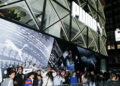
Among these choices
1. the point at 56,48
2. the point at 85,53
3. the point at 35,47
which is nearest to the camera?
the point at 35,47

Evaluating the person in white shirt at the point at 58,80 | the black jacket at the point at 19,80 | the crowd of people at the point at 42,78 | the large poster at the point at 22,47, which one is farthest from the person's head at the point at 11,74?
the person in white shirt at the point at 58,80

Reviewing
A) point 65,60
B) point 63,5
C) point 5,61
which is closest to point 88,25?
point 63,5

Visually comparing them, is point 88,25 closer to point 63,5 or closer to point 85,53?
point 85,53

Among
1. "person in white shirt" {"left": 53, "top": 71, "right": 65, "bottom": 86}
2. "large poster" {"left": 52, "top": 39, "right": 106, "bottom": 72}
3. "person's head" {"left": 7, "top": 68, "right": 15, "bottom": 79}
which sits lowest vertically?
"person in white shirt" {"left": 53, "top": 71, "right": 65, "bottom": 86}

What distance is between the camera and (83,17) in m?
11.4

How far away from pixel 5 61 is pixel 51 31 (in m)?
3.58

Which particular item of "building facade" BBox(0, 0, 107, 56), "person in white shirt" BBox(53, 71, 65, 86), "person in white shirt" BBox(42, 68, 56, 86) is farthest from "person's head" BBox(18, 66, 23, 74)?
"building facade" BBox(0, 0, 107, 56)

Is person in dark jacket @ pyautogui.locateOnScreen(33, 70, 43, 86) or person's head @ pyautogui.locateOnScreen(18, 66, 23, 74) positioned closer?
person's head @ pyautogui.locateOnScreen(18, 66, 23, 74)

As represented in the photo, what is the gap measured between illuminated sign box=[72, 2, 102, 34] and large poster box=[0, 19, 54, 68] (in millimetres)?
4263

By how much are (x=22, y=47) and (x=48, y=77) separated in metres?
2.26

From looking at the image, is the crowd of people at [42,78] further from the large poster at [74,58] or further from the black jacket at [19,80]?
the large poster at [74,58]

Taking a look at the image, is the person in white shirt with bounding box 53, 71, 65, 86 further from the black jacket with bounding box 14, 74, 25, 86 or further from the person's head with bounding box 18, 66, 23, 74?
the person's head with bounding box 18, 66, 23, 74

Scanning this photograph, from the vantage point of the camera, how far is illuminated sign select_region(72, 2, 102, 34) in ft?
33.3

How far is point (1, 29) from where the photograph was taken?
17.1 ft
